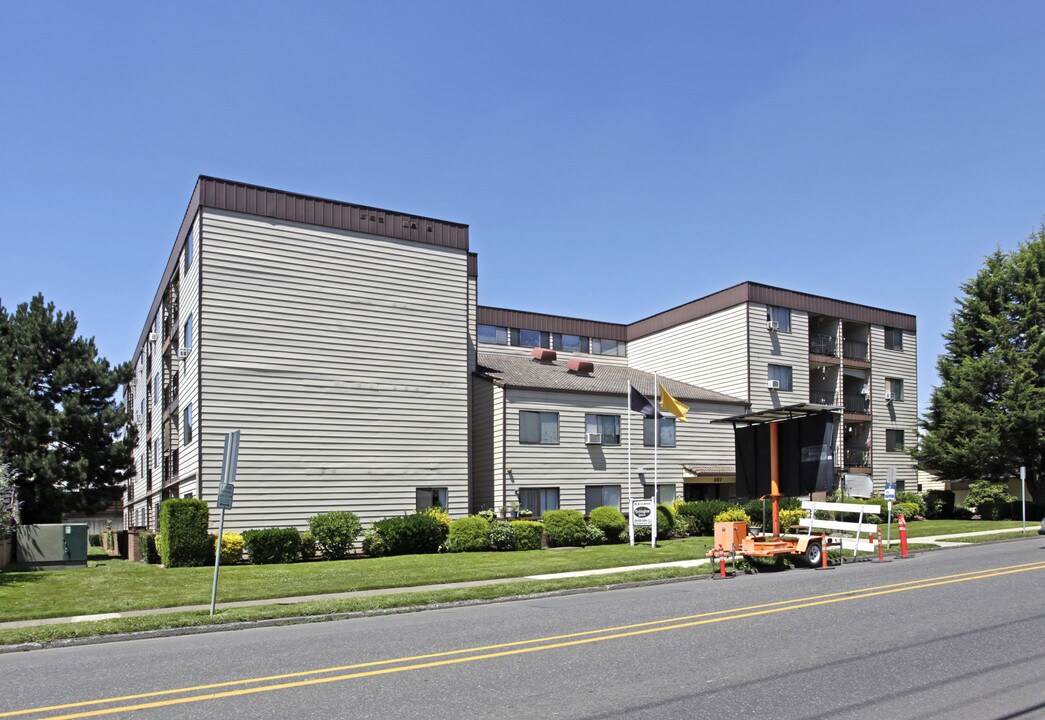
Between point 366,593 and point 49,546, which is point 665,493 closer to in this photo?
point 366,593

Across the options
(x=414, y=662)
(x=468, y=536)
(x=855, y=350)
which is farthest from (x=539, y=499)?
(x=414, y=662)

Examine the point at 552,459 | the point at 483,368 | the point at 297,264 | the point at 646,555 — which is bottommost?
the point at 646,555

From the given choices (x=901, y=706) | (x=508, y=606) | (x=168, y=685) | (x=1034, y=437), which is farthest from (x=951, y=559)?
(x=1034, y=437)

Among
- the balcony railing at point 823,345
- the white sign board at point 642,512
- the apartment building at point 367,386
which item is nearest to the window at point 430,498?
the apartment building at point 367,386

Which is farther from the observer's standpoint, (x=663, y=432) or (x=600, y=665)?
(x=663, y=432)

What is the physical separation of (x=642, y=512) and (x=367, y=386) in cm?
995

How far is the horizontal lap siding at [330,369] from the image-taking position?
2730 centimetres

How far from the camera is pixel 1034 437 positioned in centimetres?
4147

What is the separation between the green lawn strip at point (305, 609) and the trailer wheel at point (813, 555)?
2765mm

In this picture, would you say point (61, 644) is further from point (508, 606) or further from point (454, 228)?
point (454, 228)

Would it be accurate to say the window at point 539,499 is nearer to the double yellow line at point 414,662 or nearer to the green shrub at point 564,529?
the green shrub at point 564,529

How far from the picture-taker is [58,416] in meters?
37.5

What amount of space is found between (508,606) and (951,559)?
12.1 m

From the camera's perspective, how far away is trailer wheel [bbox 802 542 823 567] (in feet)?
65.1
